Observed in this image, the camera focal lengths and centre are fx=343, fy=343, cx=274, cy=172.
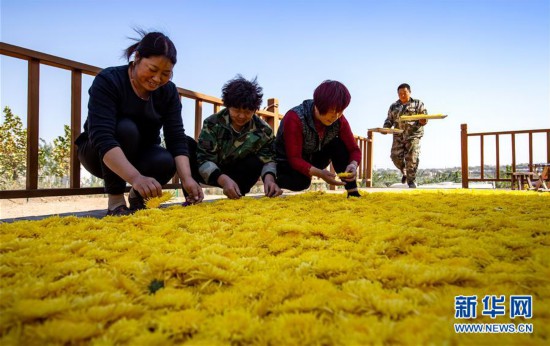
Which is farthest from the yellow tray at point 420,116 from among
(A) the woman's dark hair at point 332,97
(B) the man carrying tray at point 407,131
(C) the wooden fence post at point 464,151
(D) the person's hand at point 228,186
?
(D) the person's hand at point 228,186

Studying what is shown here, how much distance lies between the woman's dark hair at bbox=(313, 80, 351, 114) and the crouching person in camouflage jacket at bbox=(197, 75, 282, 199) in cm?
35

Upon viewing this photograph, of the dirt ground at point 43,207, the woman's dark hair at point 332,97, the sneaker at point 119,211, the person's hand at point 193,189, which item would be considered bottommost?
the dirt ground at point 43,207

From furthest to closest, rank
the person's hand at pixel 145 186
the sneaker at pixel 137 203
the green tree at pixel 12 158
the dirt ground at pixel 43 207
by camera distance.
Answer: the green tree at pixel 12 158, the dirt ground at pixel 43 207, the sneaker at pixel 137 203, the person's hand at pixel 145 186

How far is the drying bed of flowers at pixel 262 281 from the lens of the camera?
1.55 feet

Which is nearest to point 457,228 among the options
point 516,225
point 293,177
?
point 516,225

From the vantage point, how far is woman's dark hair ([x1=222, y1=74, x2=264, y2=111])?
1.91 metres

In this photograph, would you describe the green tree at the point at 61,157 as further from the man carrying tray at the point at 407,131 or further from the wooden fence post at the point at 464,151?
the wooden fence post at the point at 464,151

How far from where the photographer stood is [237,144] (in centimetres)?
215

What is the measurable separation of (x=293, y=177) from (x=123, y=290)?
1.85m

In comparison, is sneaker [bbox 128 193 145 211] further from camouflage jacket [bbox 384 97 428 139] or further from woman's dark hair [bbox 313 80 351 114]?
camouflage jacket [bbox 384 97 428 139]

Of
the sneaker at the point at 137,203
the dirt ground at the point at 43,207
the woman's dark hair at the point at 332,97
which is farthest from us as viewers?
the dirt ground at the point at 43,207

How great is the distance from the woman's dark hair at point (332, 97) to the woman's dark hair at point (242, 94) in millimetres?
348

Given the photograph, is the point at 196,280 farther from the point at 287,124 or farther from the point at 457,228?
the point at 287,124

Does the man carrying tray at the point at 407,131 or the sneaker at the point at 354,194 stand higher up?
the man carrying tray at the point at 407,131
